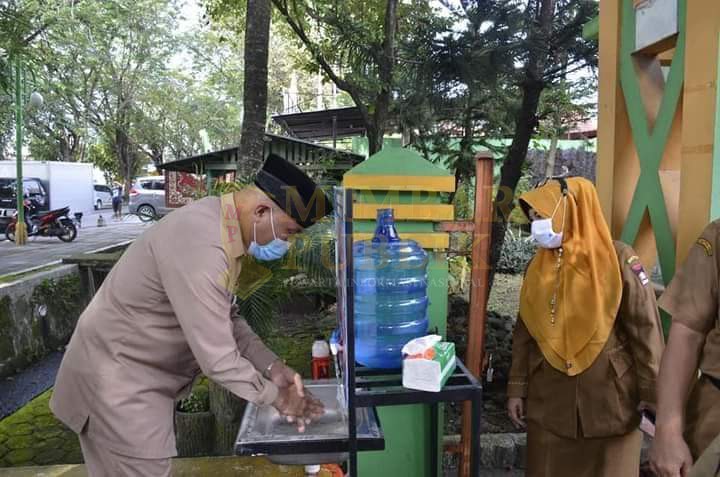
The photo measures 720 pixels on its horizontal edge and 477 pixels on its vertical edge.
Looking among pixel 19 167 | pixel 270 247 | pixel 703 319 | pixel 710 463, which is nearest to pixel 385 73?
pixel 270 247

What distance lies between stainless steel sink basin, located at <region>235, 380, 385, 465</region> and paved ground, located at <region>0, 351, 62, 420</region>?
14.9 ft

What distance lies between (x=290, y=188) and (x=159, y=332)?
2.09 feet

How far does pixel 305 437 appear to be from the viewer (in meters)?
1.62

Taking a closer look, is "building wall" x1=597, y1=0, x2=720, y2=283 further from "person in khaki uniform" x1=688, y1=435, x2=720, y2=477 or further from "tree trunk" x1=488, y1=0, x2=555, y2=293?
"tree trunk" x1=488, y1=0, x2=555, y2=293

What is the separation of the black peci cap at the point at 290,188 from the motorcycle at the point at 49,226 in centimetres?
1528

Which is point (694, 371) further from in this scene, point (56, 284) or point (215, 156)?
point (215, 156)

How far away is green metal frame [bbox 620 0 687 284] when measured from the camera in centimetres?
203

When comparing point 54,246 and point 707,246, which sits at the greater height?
point 707,246

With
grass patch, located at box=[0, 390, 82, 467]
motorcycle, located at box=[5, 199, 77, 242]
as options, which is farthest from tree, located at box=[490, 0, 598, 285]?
motorcycle, located at box=[5, 199, 77, 242]

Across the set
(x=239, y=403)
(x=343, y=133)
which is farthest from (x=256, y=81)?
(x=343, y=133)

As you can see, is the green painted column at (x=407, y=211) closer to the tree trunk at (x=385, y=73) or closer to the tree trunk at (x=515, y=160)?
the tree trunk at (x=515, y=160)

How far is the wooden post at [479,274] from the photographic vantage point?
2.33 m

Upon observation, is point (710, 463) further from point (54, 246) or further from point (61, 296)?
point (54, 246)

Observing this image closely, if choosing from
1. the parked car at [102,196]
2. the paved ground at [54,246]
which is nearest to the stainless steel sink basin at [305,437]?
the paved ground at [54,246]
